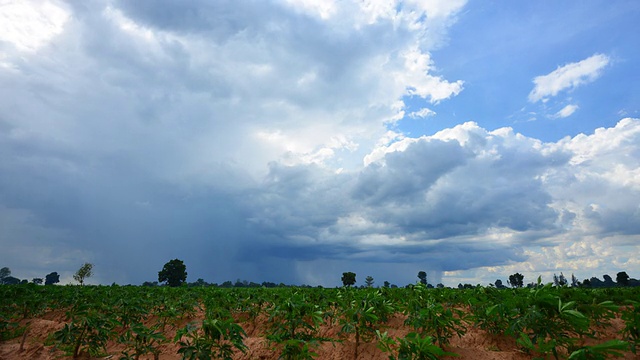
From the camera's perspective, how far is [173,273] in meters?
86.8

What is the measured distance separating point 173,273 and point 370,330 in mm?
90167

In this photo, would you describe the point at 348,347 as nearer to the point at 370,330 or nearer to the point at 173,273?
the point at 370,330

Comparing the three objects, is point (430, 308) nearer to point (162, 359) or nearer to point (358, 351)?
point (358, 351)

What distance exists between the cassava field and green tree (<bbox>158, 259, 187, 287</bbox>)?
245 feet

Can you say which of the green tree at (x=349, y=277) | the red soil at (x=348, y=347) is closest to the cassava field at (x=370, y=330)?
the red soil at (x=348, y=347)

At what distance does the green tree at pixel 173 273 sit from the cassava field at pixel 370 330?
7454 cm

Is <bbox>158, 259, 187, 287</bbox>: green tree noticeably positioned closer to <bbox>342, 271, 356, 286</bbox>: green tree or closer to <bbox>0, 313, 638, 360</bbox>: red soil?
<bbox>342, 271, 356, 286</bbox>: green tree

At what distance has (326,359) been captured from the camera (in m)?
9.81

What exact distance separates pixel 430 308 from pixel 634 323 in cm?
393

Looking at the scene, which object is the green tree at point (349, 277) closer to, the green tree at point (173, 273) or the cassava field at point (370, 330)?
the green tree at point (173, 273)

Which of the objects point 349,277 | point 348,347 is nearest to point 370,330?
point 348,347

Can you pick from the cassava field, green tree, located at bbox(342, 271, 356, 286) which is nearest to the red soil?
the cassava field

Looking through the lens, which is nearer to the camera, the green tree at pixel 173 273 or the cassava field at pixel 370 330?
the cassava field at pixel 370 330

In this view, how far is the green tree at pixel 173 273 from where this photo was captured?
86625 millimetres
